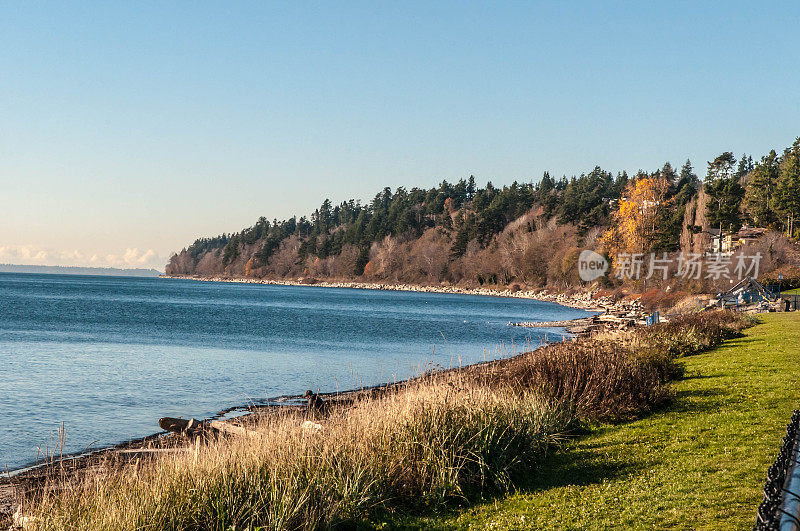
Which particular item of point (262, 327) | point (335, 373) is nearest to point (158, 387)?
point (335, 373)

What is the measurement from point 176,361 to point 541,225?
101m

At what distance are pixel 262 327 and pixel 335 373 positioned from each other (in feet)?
81.4

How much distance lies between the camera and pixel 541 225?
124 metres

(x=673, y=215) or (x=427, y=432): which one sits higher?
(x=673, y=215)

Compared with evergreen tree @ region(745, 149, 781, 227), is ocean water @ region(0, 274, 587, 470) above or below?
below

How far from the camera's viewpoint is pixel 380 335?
1796 inches

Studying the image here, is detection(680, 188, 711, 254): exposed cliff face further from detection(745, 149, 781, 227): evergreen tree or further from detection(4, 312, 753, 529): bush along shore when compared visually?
detection(4, 312, 753, 529): bush along shore

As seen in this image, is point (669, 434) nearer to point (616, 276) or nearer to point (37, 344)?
point (37, 344)

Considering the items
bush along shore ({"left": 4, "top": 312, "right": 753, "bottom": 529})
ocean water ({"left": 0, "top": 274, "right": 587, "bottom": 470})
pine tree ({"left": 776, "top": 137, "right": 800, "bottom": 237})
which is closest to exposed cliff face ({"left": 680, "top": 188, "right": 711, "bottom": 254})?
pine tree ({"left": 776, "top": 137, "right": 800, "bottom": 237})

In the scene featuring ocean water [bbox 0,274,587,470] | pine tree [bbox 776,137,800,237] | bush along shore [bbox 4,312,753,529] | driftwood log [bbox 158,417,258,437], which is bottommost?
ocean water [bbox 0,274,587,470]

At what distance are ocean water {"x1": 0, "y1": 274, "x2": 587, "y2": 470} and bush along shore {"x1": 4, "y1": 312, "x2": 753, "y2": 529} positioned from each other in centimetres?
251

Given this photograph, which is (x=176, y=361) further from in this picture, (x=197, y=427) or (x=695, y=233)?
→ (x=695, y=233)

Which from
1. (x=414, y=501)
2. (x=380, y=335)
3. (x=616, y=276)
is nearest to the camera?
(x=414, y=501)

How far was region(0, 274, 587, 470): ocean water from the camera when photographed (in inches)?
702
